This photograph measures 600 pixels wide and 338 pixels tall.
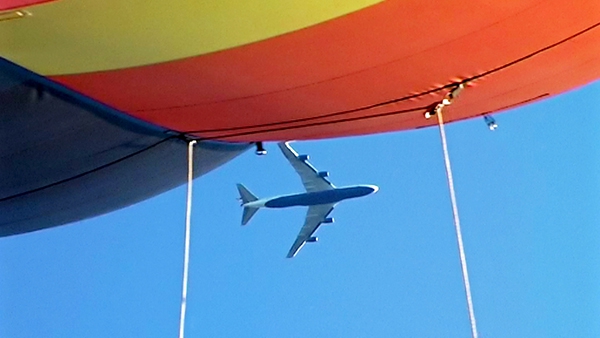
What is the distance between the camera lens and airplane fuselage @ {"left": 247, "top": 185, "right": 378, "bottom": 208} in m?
2.46

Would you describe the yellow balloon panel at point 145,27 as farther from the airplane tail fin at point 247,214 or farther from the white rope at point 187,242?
the airplane tail fin at point 247,214

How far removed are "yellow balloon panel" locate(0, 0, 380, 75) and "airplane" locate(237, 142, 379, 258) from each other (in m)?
1.03

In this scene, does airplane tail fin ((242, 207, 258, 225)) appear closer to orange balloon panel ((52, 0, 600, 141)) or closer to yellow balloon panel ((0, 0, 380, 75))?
orange balloon panel ((52, 0, 600, 141))

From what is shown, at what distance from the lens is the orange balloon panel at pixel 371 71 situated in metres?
0.89

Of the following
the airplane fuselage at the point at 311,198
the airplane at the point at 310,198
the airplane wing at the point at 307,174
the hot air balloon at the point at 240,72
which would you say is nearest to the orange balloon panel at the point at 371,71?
the hot air balloon at the point at 240,72

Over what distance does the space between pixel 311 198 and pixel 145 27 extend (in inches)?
76.3

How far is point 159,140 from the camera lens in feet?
3.98

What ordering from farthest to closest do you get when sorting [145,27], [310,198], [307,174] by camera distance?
[310,198]
[307,174]
[145,27]

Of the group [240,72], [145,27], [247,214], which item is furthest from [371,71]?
[247,214]

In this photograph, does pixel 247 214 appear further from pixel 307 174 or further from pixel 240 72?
pixel 240 72

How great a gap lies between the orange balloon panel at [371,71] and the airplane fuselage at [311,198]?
1182 millimetres

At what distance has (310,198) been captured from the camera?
2.79 m

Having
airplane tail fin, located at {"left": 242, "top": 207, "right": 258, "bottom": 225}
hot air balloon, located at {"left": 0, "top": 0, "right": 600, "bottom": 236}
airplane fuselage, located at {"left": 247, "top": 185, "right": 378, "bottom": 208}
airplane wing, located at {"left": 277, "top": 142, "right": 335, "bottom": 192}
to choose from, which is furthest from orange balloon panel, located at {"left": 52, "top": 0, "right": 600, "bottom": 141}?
airplane fuselage, located at {"left": 247, "top": 185, "right": 378, "bottom": 208}

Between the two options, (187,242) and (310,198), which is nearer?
(187,242)
